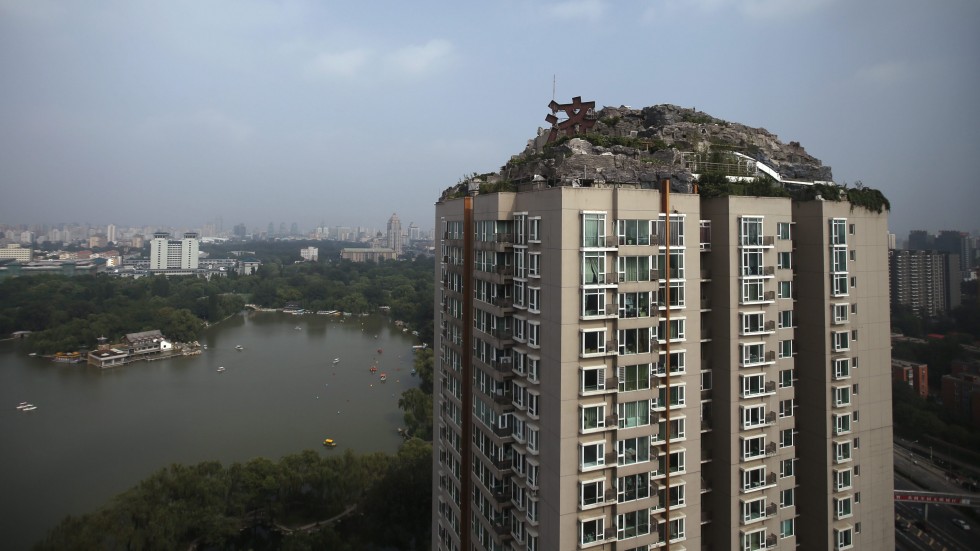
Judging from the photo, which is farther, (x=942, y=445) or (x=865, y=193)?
(x=942, y=445)

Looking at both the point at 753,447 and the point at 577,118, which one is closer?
the point at 753,447

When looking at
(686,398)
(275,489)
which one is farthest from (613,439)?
(275,489)

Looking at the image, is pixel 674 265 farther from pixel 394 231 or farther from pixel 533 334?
pixel 394 231

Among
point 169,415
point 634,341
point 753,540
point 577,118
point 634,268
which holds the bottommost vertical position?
point 169,415

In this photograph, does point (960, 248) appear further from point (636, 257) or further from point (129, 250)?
point (129, 250)

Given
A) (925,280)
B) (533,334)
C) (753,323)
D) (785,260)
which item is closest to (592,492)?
(533,334)

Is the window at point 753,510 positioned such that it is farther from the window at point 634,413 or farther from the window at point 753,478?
the window at point 634,413
